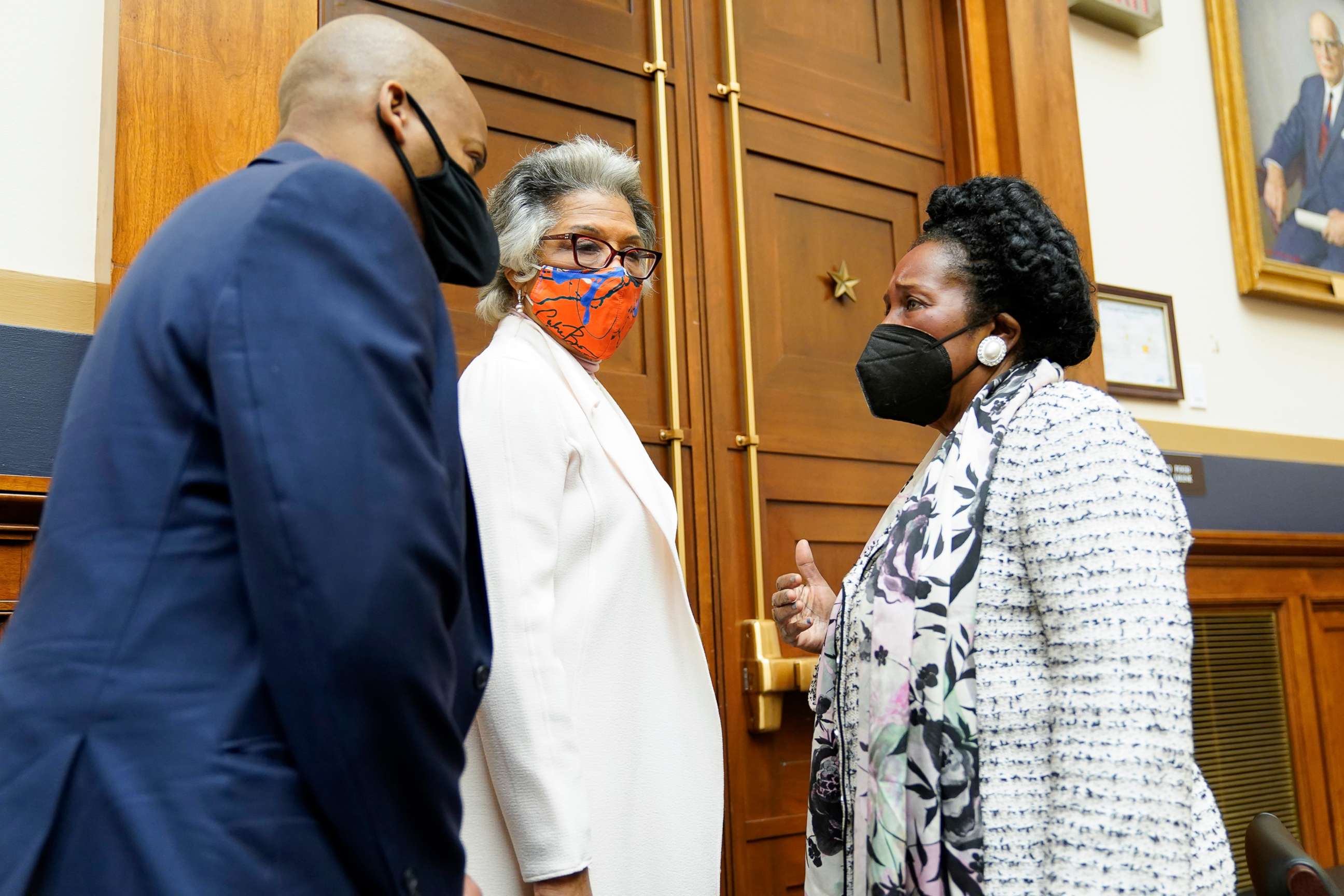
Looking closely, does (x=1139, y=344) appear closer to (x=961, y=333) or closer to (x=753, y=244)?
(x=753, y=244)

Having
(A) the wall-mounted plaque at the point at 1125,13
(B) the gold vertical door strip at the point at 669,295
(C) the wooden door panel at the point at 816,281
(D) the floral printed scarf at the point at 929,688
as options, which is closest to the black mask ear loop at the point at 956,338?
(D) the floral printed scarf at the point at 929,688

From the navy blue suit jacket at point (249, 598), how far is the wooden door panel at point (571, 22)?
1984 mm

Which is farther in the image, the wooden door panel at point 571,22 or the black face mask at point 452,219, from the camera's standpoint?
the wooden door panel at point 571,22

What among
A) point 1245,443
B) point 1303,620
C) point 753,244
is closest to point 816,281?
point 753,244

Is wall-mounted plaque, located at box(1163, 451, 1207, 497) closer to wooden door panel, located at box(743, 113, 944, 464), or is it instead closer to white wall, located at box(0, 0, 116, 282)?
wooden door panel, located at box(743, 113, 944, 464)

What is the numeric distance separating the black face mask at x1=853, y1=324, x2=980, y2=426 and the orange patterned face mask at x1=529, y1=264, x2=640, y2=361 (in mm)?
431

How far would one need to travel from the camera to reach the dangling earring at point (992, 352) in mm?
1847

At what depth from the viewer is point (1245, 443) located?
416 centimetres

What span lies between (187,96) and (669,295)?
122 cm

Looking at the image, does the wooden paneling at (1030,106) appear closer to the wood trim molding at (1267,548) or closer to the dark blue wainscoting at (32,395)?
Answer: the wood trim molding at (1267,548)

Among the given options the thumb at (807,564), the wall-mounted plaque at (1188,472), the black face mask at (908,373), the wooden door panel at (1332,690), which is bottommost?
the wooden door panel at (1332,690)

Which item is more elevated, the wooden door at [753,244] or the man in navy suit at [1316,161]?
the man in navy suit at [1316,161]

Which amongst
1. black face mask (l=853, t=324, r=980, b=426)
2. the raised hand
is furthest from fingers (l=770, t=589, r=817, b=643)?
black face mask (l=853, t=324, r=980, b=426)

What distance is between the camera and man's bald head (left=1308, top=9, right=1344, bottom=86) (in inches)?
182
